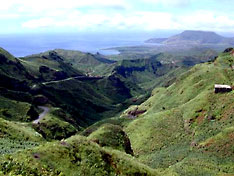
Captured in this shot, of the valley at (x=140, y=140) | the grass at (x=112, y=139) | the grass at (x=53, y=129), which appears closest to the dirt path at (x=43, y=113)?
the valley at (x=140, y=140)

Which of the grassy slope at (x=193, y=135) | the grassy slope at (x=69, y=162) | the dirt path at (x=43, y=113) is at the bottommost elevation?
the dirt path at (x=43, y=113)

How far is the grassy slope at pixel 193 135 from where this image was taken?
212 feet

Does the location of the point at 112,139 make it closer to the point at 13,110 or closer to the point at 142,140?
the point at 142,140

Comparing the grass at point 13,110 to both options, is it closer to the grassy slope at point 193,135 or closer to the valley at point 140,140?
the valley at point 140,140

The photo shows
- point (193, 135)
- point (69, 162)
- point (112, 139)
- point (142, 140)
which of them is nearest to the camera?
point (69, 162)

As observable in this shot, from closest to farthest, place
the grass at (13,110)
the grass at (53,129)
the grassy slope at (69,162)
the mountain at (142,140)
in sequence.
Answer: the grassy slope at (69,162) → the mountain at (142,140) → the grass at (53,129) → the grass at (13,110)

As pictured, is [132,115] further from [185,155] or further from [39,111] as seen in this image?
[185,155]

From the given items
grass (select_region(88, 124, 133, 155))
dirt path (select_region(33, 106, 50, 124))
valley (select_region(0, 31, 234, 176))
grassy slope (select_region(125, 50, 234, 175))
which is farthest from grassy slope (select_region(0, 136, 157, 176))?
dirt path (select_region(33, 106, 50, 124))

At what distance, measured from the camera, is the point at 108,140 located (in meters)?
72.2

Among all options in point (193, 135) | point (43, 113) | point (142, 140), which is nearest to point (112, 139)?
point (142, 140)

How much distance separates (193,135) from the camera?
84.2 meters

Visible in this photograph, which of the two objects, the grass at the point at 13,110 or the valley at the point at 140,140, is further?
the grass at the point at 13,110

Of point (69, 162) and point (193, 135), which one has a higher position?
point (69, 162)

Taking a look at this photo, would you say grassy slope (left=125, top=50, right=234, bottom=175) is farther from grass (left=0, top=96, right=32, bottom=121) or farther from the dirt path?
grass (left=0, top=96, right=32, bottom=121)
